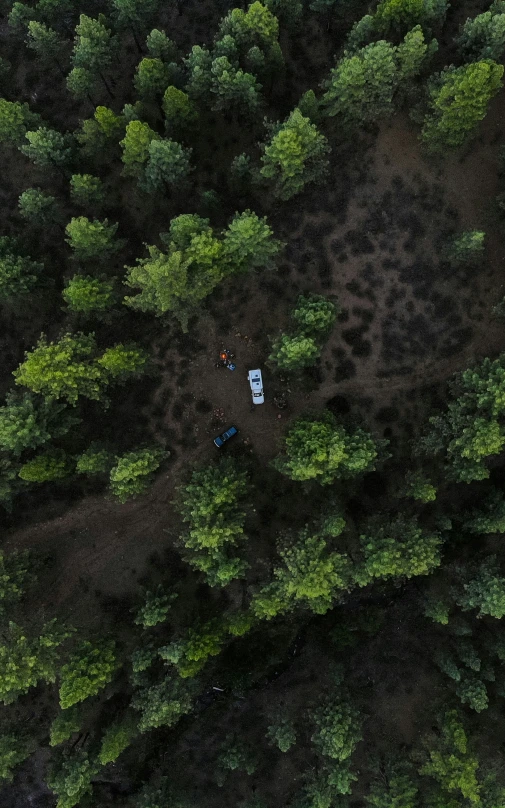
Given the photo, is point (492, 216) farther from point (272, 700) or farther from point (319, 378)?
point (272, 700)

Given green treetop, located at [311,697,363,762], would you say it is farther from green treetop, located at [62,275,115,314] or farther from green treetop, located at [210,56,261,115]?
green treetop, located at [210,56,261,115]

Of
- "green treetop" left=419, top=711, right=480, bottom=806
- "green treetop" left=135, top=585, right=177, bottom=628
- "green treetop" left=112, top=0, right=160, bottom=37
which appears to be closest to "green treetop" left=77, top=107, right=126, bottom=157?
"green treetop" left=112, top=0, right=160, bottom=37

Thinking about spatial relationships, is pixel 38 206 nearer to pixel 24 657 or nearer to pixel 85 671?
pixel 24 657

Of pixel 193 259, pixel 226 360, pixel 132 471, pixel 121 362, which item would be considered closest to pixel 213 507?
pixel 132 471

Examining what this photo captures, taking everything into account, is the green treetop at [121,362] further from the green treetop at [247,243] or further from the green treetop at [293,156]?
the green treetop at [293,156]

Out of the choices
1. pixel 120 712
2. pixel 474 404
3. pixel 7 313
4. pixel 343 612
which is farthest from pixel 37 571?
pixel 474 404

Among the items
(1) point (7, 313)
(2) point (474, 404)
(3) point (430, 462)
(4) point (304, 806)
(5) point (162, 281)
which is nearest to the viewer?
(5) point (162, 281)

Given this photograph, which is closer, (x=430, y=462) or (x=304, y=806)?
(x=304, y=806)

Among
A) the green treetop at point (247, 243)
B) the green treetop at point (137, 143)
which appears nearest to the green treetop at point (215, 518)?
the green treetop at point (247, 243)
